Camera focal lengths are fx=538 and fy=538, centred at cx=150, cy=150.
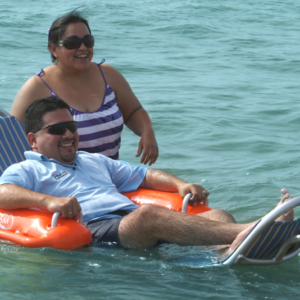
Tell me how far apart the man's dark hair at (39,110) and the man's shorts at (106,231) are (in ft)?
2.53

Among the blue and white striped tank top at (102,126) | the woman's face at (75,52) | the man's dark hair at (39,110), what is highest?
the woman's face at (75,52)

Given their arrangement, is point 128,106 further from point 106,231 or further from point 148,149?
point 106,231

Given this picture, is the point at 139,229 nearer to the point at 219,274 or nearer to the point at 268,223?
the point at 219,274

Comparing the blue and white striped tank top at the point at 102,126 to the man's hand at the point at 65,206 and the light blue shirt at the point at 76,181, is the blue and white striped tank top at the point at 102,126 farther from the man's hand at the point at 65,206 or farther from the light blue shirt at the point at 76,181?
the man's hand at the point at 65,206

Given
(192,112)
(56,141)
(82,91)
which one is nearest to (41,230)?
(56,141)

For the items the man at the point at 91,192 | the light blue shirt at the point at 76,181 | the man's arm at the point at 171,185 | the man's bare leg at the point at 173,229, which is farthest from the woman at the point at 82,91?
the man's bare leg at the point at 173,229

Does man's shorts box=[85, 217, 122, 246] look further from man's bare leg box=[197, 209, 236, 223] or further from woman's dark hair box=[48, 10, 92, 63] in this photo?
woman's dark hair box=[48, 10, 92, 63]

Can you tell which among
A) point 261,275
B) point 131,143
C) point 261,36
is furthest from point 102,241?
point 261,36

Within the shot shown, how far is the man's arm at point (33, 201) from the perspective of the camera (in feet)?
10.6

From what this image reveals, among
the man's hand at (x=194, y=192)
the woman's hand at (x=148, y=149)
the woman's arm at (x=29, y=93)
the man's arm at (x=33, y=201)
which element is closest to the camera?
the man's arm at (x=33, y=201)

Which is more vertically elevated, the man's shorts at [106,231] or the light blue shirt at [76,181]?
the light blue shirt at [76,181]

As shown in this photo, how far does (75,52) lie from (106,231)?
1.54 m

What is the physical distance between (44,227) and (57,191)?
0.32 meters

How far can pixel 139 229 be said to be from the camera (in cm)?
332
